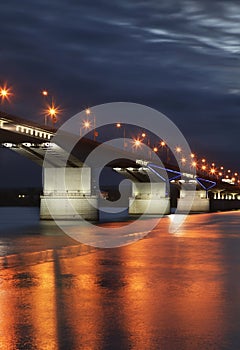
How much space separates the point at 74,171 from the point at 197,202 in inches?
2518

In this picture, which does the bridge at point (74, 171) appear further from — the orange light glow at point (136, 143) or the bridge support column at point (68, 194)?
the orange light glow at point (136, 143)

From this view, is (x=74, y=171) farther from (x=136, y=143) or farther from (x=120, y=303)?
(x=120, y=303)

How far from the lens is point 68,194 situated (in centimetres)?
7656

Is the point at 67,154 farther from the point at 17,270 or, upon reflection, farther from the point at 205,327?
the point at 205,327

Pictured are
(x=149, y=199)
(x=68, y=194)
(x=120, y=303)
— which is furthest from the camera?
(x=149, y=199)

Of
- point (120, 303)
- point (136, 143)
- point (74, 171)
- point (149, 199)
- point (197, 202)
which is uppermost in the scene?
point (136, 143)

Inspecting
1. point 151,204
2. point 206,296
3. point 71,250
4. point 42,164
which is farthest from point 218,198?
point 206,296

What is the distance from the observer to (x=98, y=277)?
21.5 m

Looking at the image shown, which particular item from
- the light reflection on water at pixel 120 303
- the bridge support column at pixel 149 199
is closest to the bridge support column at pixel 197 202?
the bridge support column at pixel 149 199

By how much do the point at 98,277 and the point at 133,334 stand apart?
919 centimetres

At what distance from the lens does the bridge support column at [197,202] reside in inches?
5320

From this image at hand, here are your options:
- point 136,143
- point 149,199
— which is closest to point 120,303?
point 136,143

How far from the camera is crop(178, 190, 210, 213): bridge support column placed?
135 m

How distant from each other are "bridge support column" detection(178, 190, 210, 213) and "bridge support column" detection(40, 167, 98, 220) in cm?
6129
